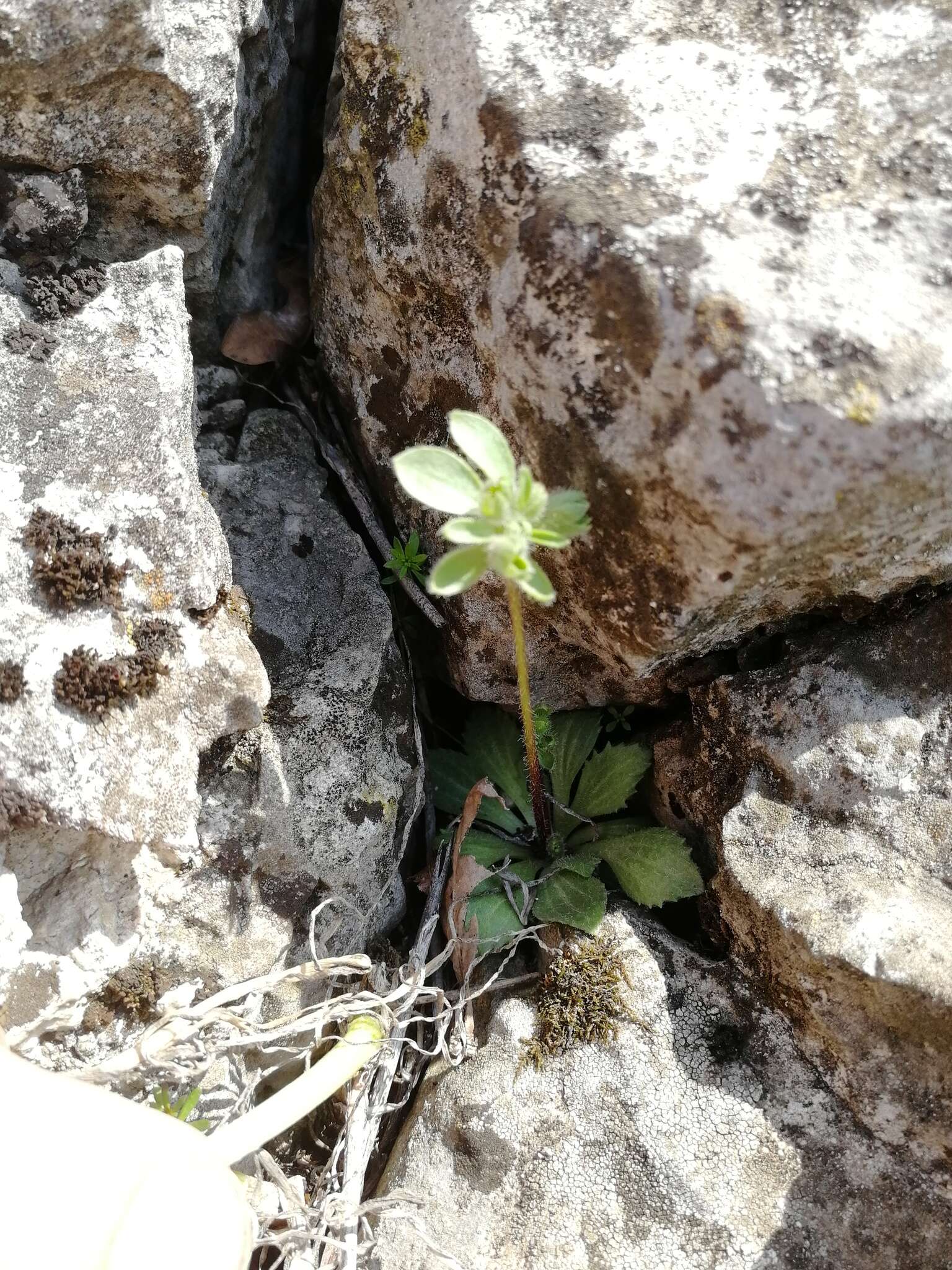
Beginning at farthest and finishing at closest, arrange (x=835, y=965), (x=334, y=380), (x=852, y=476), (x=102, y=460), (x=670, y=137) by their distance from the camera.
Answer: (x=334, y=380)
(x=102, y=460)
(x=835, y=965)
(x=670, y=137)
(x=852, y=476)

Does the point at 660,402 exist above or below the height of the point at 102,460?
above

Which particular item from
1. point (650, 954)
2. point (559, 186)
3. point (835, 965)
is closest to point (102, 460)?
point (559, 186)

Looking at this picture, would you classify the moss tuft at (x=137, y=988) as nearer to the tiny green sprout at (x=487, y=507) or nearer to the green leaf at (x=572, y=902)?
the green leaf at (x=572, y=902)

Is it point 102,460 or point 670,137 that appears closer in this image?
point 670,137

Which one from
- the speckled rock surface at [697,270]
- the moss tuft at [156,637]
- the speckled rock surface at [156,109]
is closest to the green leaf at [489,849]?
the speckled rock surface at [697,270]

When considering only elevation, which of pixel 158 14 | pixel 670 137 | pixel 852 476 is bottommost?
pixel 852 476

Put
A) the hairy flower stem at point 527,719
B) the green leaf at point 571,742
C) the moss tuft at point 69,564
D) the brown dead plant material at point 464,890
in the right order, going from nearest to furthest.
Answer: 1. the hairy flower stem at point 527,719
2. the moss tuft at point 69,564
3. the brown dead plant material at point 464,890
4. the green leaf at point 571,742

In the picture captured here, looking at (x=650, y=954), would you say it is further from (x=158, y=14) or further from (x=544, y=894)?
(x=158, y=14)
